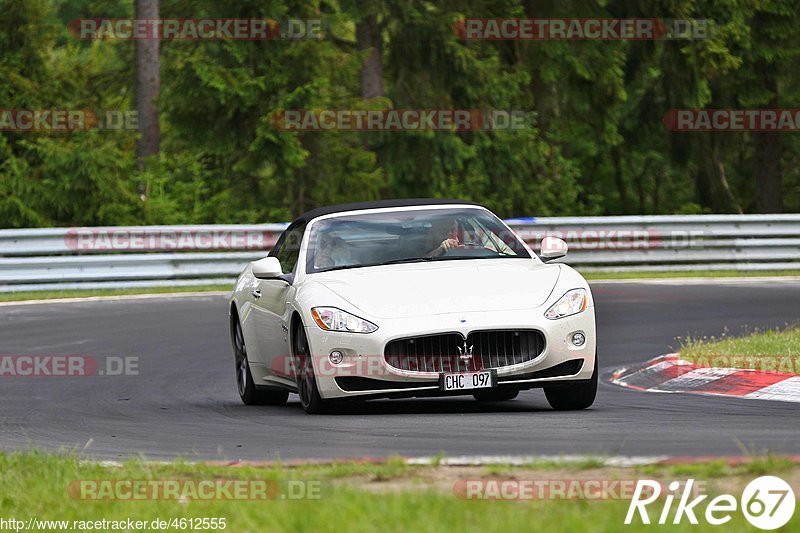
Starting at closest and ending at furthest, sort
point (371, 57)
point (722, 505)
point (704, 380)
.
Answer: point (722, 505) → point (704, 380) → point (371, 57)

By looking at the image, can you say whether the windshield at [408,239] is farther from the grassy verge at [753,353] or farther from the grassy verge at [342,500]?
the grassy verge at [342,500]

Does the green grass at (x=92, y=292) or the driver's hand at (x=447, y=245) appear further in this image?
the green grass at (x=92, y=292)

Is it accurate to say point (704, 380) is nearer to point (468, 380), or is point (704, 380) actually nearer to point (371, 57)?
point (468, 380)

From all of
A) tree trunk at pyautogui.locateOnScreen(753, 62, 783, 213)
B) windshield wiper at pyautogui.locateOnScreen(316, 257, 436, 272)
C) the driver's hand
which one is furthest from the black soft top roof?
tree trunk at pyautogui.locateOnScreen(753, 62, 783, 213)

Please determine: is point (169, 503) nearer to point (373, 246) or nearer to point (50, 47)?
point (373, 246)

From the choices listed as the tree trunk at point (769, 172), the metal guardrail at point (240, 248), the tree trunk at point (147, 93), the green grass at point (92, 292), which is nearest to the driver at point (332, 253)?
the green grass at point (92, 292)

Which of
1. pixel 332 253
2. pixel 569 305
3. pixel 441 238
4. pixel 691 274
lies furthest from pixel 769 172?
pixel 569 305

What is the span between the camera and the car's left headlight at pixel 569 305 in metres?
10.4

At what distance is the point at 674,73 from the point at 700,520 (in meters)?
33.1

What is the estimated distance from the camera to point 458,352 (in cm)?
1027

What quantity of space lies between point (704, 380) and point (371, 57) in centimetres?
2213

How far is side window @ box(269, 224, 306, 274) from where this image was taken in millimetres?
12117

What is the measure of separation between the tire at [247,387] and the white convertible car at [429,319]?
2.32 ft

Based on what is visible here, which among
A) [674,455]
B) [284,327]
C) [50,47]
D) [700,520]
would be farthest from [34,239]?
[700,520]
